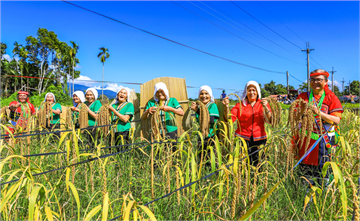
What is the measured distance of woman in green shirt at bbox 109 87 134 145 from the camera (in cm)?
297

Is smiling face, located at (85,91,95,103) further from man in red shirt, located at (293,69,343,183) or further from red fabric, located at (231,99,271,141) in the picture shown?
man in red shirt, located at (293,69,343,183)

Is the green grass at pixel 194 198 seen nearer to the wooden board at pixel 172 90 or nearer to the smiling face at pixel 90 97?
the smiling face at pixel 90 97

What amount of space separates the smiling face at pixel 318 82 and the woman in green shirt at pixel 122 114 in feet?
7.42

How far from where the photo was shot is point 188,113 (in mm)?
2549

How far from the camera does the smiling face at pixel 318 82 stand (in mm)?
2012

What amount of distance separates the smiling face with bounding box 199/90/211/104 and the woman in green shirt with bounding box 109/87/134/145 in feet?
3.47

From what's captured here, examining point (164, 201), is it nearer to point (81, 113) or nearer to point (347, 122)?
point (81, 113)

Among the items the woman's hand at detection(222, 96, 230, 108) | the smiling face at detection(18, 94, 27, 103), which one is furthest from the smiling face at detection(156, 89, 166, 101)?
the smiling face at detection(18, 94, 27, 103)

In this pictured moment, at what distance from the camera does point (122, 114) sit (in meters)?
3.08

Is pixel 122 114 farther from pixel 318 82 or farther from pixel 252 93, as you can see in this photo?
pixel 318 82

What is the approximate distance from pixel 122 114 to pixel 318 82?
2417 mm

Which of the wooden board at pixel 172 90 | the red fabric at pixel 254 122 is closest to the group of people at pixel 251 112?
the red fabric at pixel 254 122

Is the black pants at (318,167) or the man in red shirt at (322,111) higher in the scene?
the man in red shirt at (322,111)

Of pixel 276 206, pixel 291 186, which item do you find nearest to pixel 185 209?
pixel 276 206
